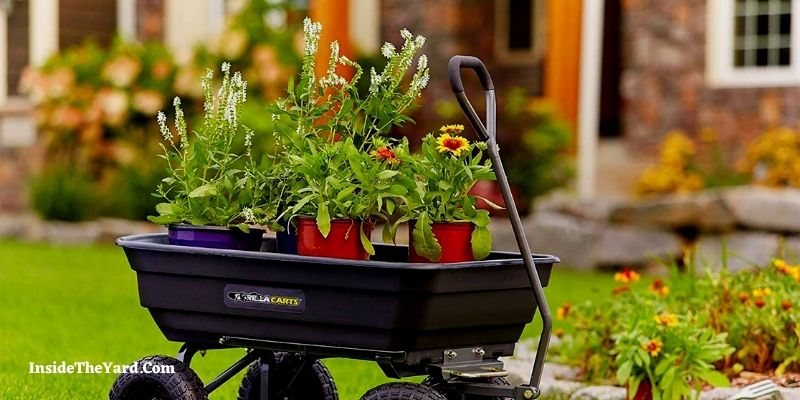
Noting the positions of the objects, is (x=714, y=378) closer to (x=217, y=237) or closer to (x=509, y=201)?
(x=509, y=201)

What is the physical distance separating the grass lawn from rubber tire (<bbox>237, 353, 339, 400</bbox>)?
68 cm

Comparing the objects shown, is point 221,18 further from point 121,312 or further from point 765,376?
point 765,376

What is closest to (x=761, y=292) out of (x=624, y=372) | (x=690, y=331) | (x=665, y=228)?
(x=690, y=331)

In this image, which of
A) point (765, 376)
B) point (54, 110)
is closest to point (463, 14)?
point (54, 110)

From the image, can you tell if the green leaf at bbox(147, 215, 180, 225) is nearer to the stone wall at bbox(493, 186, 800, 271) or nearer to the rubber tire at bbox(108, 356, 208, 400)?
the rubber tire at bbox(108, 356, 208, 400)

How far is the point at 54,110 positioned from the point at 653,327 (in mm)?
9659

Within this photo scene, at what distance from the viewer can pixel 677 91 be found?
11430mm

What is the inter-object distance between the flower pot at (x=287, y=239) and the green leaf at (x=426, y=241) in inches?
18.6

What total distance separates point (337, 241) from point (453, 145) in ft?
1.37

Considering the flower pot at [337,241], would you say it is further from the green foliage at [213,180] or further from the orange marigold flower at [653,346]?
the orange marigold flower at [653,346]

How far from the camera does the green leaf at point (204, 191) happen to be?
4.34m

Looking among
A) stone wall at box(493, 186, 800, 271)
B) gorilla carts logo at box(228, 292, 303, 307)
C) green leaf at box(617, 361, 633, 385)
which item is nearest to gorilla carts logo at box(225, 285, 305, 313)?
gorilla carts logo at box(228, 292, 303, 307)

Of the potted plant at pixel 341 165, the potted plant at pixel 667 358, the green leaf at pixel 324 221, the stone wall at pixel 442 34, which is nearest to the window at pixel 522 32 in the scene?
the stone wall at pixel 442 34

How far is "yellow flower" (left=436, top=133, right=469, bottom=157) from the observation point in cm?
405
